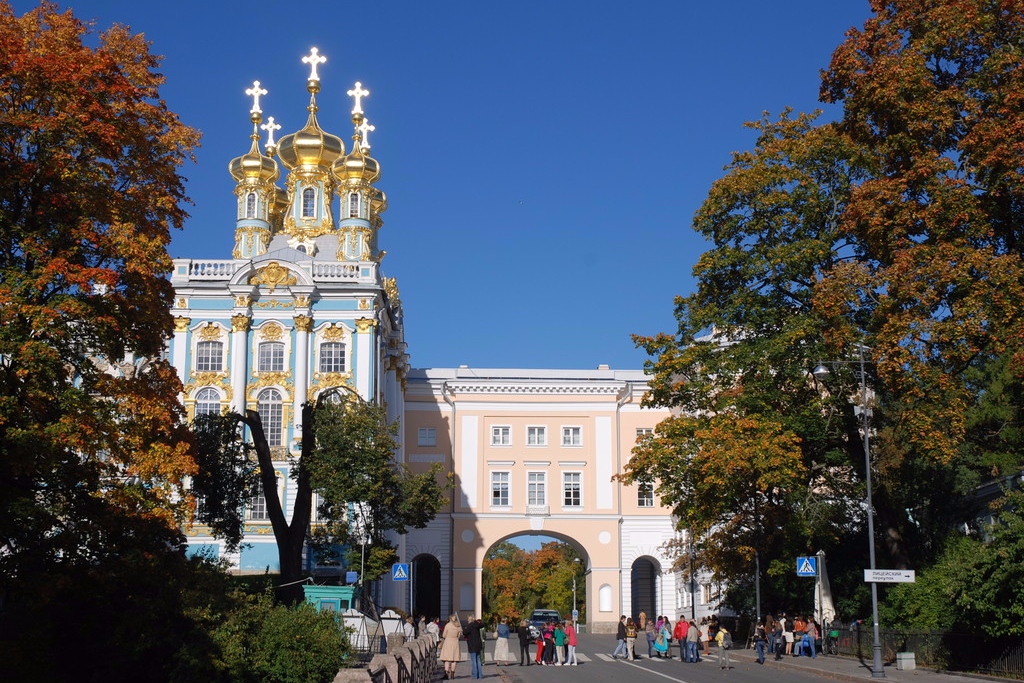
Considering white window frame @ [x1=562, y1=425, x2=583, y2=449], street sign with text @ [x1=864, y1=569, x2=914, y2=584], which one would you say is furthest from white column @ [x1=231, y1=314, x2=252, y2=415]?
street sign with text @ [x1=864, y1=569, x2=914, y2=584]

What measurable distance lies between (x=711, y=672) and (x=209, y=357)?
107ft

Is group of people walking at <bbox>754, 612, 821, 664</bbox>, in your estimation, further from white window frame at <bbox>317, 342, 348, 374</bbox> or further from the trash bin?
white window frame at <bbox>317, 342, 348, 374</bbox>

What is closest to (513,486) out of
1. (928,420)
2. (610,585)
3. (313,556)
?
(610,585)

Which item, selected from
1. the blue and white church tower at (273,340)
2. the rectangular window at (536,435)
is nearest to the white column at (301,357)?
the blue and white church tower at (273,340)

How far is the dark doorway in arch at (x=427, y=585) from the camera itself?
7306cm

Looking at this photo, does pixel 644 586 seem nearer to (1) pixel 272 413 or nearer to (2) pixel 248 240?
(1) pixel 272 413

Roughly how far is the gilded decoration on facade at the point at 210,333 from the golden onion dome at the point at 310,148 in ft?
42.7

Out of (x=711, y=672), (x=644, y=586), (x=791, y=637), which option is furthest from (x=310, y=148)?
(x=711, y=672)

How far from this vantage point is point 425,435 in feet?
228

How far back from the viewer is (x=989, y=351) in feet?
91.2

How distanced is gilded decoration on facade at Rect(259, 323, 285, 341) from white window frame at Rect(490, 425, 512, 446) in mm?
17225

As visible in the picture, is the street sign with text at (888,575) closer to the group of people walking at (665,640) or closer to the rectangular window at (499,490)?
the group of people walking at (665,640)

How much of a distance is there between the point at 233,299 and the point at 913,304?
119 ft

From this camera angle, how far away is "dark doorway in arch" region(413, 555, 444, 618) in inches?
2876
